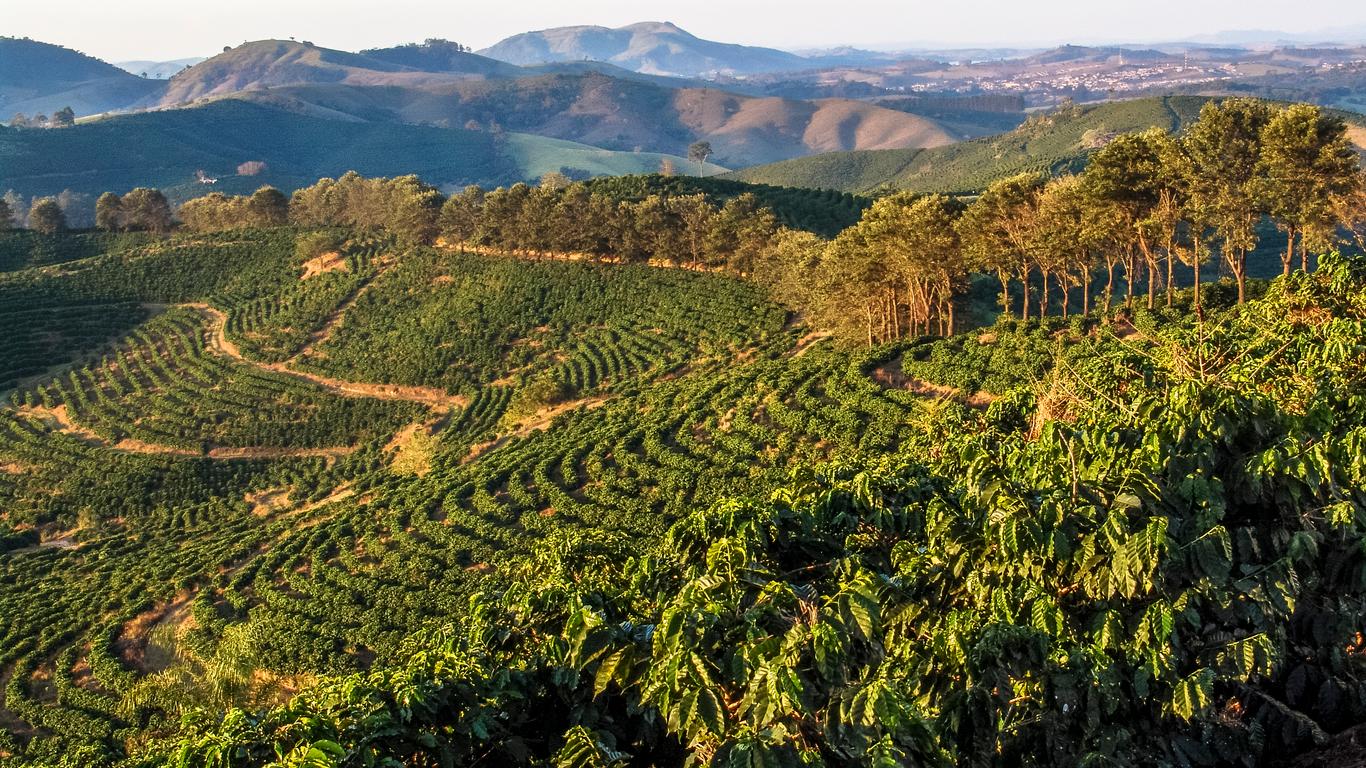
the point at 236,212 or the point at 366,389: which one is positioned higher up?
the point at 236,212

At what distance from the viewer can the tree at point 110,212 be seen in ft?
290

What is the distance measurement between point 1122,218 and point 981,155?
152 metres

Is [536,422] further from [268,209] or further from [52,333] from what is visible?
[268,209]

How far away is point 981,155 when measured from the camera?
175625mm

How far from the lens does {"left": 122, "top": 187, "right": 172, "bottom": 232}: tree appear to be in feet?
291

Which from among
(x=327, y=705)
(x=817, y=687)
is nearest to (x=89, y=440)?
(x=327, y=705)

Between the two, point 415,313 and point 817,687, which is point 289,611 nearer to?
point 817,687

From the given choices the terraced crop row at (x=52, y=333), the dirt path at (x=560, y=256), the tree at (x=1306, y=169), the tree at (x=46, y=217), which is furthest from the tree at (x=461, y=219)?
the tree at (x=1306, y=169)

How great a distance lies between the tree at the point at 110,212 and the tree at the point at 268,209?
44.0ft

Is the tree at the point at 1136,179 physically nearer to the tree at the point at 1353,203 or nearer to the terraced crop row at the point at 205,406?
the tree at the point at 1353,203

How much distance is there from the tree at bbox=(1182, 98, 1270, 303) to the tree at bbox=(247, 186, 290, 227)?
85648 millimetres

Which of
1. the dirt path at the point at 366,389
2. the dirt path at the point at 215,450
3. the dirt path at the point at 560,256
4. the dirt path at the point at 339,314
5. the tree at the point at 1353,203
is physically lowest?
the dirt path at the point at 215,450

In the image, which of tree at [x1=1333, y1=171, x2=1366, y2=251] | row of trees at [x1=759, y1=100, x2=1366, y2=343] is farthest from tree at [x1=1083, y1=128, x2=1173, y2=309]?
tree at [x1=1333, y1=171, x2=1366, y2=251]

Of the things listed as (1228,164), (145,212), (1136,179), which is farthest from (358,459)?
(145,212)
